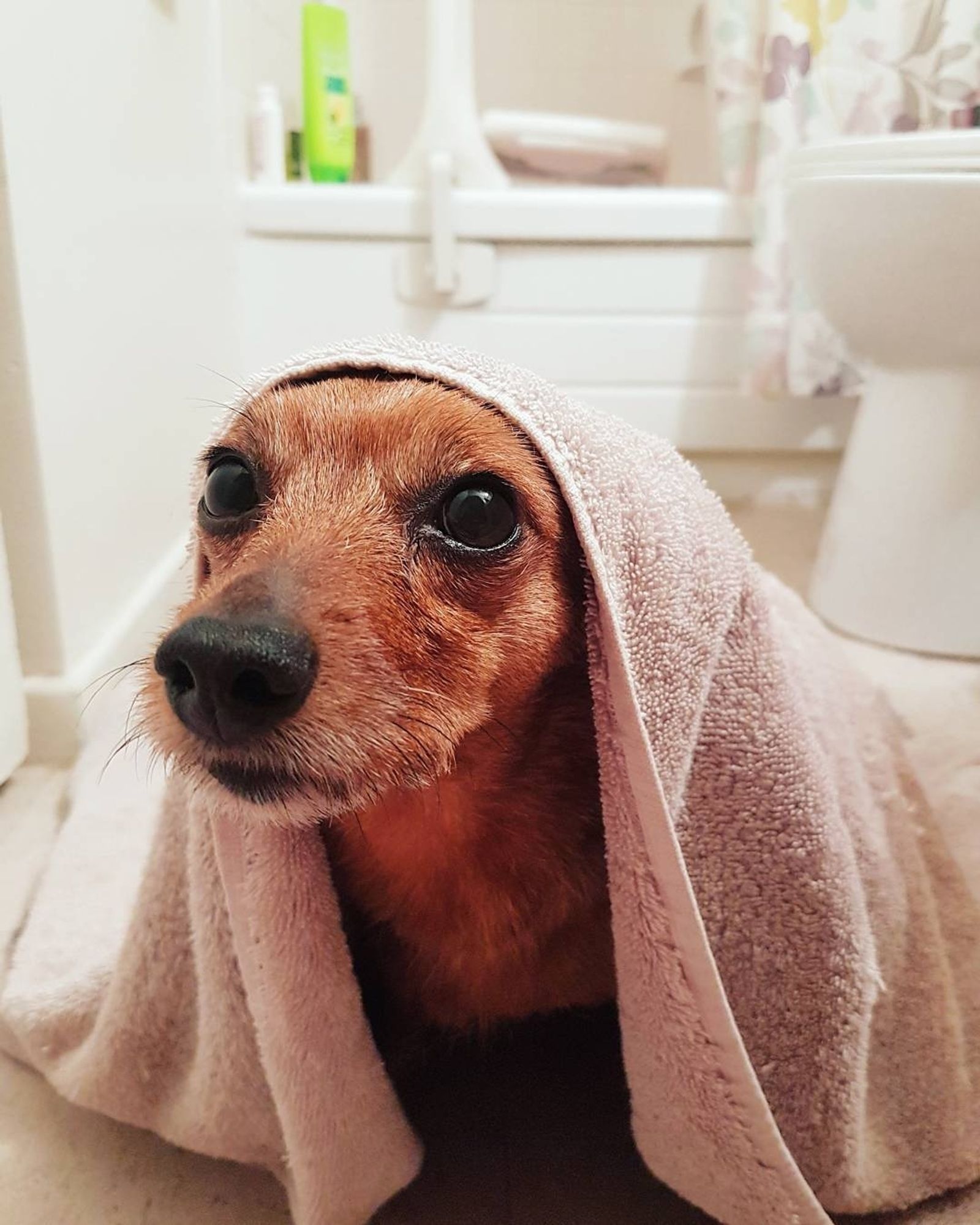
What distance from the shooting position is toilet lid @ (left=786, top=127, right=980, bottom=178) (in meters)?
1.34

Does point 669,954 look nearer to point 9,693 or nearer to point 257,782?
point 257,782

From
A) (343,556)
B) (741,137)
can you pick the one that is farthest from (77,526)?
(741,137)

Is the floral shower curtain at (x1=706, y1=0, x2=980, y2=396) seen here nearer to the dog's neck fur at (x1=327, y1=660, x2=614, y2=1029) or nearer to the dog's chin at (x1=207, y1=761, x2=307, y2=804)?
the dog's neck fur at (x1=327, y1=660, x2=614, y2=1029)

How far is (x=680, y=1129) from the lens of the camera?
0.61 meters

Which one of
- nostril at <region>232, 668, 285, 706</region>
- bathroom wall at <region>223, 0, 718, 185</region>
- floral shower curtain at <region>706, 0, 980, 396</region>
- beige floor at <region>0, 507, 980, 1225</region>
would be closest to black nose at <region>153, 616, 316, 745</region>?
nostril at <region>232, 668, 285, 706</region>

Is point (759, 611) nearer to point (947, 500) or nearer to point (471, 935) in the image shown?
point (471, 935)

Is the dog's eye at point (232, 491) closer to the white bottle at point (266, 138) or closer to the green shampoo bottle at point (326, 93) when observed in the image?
A: the white bottle at point (266, 138)

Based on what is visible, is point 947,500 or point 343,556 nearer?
point 343,556

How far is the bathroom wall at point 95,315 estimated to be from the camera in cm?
108

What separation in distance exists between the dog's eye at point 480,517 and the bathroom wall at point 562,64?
7.98 ft

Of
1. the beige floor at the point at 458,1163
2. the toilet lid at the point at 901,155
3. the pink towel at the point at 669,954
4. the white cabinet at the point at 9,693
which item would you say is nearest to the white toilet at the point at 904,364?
the toilet lid at the point at 901,155

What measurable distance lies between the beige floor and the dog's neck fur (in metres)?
0.10

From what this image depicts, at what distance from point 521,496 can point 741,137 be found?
1887mm

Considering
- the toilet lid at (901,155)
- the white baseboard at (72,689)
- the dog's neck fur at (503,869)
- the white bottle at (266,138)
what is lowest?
the white baseboard at (72,689)
